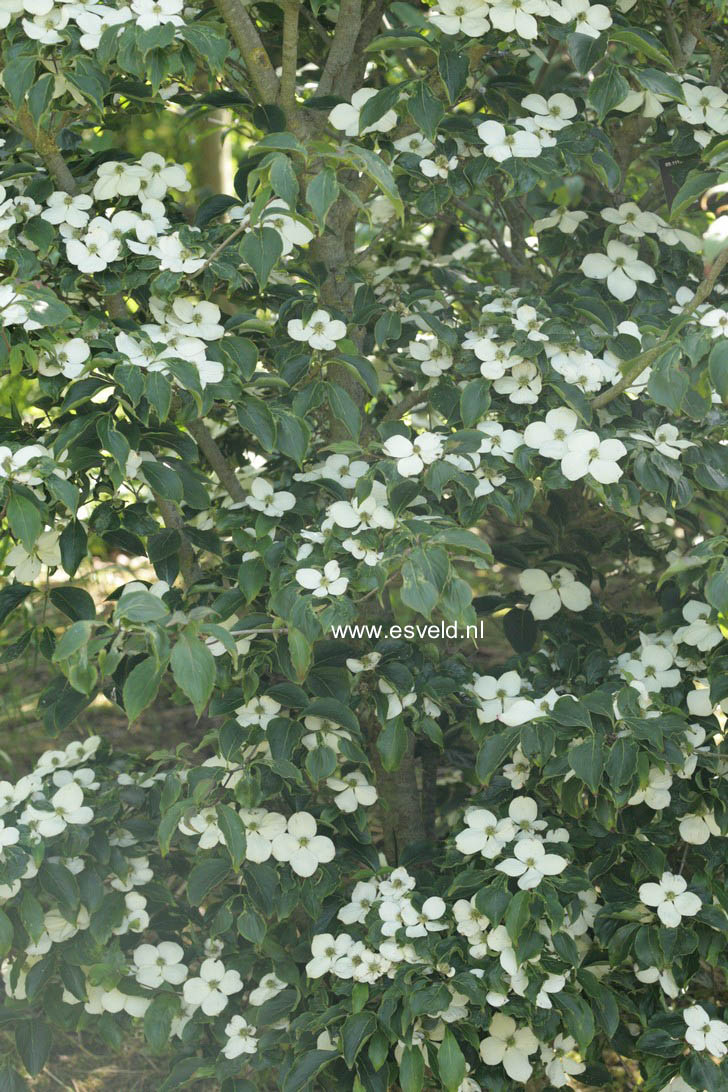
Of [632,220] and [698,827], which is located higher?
[632,220]

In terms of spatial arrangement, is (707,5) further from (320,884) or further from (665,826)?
(320,884)

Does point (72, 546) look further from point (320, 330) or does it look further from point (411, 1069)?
point (411, 1069)

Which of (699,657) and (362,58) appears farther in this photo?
(362,58)

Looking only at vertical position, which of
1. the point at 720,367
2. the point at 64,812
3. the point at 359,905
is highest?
the point at 720,367

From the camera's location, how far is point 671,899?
135cm

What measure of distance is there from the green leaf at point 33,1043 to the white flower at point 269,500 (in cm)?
78

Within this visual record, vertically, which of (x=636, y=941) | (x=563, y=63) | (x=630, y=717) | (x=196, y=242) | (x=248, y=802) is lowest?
(x=636, y=941)

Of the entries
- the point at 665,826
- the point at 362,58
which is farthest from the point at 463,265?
the point at 665,826

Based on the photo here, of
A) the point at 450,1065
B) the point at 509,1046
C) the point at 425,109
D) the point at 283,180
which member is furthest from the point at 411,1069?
the point at 425,109

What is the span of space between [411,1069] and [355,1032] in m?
0.08

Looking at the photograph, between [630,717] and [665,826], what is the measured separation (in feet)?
0.72

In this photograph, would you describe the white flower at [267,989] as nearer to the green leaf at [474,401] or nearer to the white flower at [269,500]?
the white flower at [269,500]

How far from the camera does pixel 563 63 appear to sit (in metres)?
2.10

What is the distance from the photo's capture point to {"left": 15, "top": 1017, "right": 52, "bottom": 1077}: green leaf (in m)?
1.49
